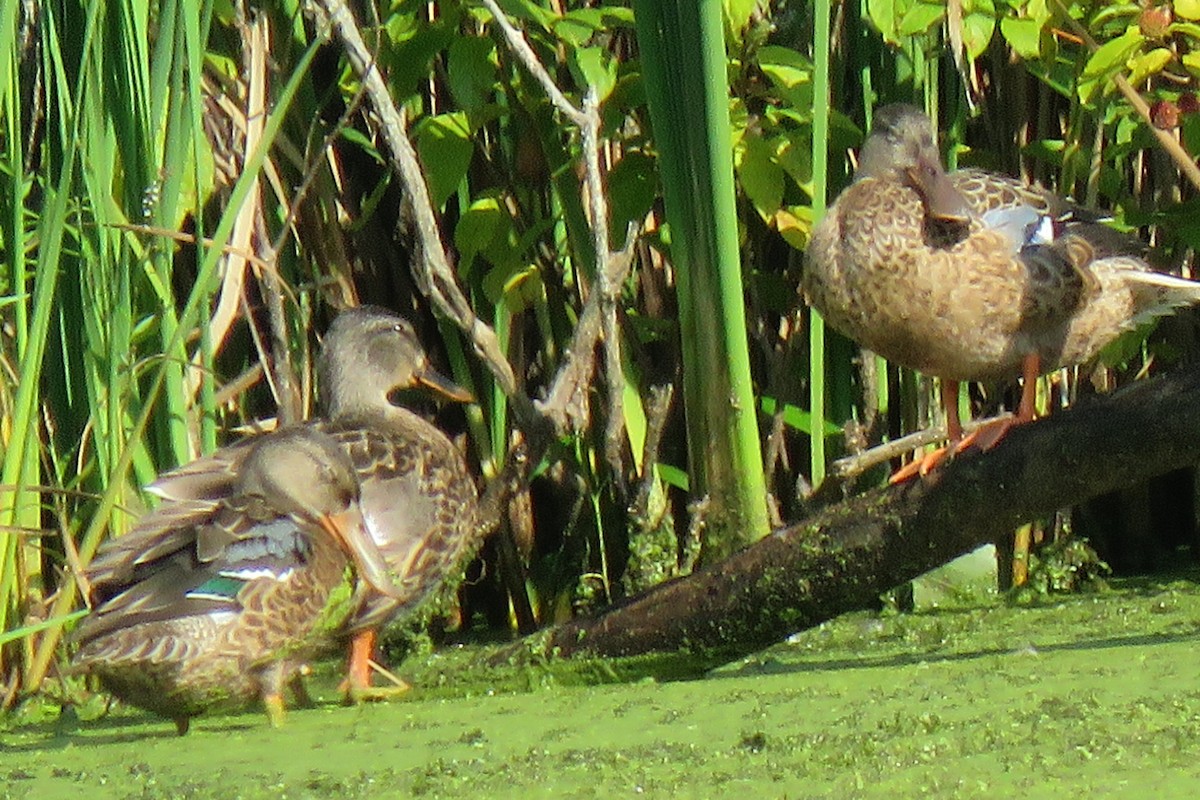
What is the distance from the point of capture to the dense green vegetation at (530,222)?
4191 millimetres

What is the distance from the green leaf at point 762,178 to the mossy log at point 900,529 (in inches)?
44.2

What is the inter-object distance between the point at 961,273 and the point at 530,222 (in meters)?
1.28

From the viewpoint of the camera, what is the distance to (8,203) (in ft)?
14.3

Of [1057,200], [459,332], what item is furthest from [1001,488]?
[459,332]

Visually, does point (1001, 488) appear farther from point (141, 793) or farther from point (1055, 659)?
point (141, 793)

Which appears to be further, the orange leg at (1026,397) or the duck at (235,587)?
the orange leg at (1026,397)

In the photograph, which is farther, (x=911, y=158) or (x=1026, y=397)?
(x=1026, y=397)

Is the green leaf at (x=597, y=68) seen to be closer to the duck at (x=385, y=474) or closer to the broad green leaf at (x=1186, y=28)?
the duck at (x=385, y=474)

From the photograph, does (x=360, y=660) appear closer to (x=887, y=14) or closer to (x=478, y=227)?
(x=478, y=227)

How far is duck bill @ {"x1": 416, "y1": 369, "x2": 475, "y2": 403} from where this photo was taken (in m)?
5.19

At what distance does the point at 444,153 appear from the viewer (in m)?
4.91

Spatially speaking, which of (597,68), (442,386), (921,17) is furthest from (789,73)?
(442,386)

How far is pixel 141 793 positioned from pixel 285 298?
2263 mm

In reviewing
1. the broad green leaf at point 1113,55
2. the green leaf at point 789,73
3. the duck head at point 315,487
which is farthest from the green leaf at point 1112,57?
the duck head at point 315,487
